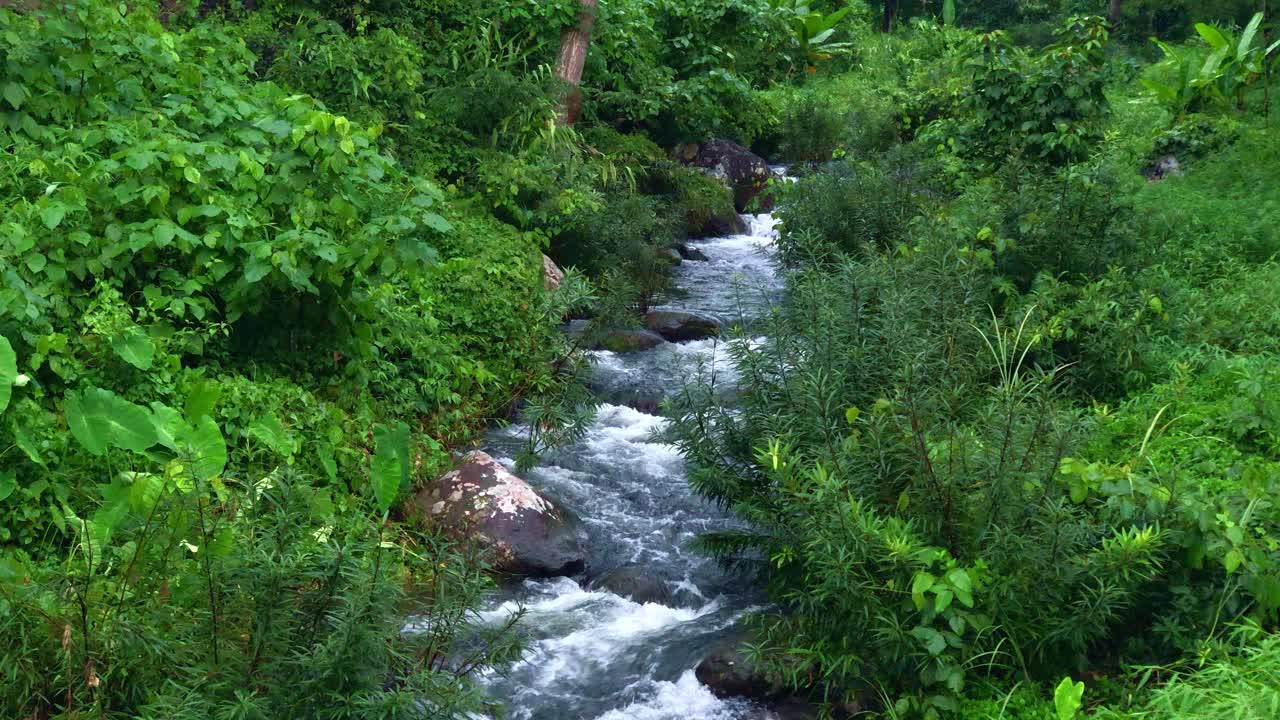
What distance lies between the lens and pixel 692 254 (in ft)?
40.2

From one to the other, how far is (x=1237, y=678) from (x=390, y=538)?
395 centimetres

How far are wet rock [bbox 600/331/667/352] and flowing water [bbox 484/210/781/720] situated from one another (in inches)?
24.3

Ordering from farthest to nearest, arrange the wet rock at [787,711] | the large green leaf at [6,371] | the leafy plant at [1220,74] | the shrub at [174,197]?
1. the leafy plant at [1220,74]
2. the shrub at [174,197]
3. the wet rock at [787,711]
4. the large green leaf at [6,371]

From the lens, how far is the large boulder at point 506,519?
611 centimetres

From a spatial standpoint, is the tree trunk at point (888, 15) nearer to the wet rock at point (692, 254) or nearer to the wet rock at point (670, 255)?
the wet rock at point (692, 254)

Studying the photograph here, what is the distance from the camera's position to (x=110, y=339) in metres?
5.21

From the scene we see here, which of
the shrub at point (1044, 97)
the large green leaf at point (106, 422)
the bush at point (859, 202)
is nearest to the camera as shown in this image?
the large green leaf at point (106, 422)

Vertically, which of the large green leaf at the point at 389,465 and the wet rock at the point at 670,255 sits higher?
the large green leaf at the point at 389,465

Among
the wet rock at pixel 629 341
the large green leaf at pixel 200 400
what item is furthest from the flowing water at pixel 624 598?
the large green leaf at pixel 200 400

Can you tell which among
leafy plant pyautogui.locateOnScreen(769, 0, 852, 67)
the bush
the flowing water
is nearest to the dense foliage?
the flowing water

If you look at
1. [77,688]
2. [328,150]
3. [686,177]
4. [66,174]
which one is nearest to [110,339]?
[66,174]

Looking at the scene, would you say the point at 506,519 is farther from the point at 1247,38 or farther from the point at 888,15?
the point at 888,15

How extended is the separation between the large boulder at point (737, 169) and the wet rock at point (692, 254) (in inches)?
82.1

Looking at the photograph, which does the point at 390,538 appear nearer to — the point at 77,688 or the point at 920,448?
the point at 77,688
